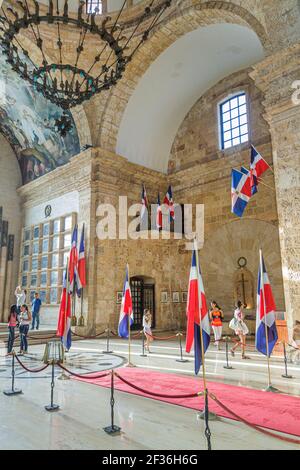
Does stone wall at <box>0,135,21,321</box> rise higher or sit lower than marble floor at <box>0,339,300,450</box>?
higher

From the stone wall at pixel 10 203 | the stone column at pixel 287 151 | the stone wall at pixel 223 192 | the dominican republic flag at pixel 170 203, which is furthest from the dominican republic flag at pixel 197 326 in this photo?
the stone wall at pixel 10 203

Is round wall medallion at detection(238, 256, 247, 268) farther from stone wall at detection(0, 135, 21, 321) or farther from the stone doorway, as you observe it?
stone wall at detection(0, 135, 21, 321)

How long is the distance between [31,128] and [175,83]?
23.9 ft

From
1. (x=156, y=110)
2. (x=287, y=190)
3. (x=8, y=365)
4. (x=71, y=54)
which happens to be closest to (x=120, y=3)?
(x=71, y=54)

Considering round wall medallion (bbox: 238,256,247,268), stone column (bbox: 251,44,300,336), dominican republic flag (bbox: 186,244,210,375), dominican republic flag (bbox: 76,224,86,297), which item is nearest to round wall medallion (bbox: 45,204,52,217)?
dominican republic flag (bbox: 76,224,86,297)

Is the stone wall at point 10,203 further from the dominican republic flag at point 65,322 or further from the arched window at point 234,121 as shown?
the dominican republic flag at point 65,322

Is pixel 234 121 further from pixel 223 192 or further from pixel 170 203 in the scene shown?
pixel 170 203

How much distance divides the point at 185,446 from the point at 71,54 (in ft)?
46.8

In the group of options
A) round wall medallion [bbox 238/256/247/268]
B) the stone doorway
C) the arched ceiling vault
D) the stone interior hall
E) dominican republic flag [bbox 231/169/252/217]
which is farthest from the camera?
the stone doorway

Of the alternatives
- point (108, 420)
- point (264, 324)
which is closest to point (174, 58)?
point (264, 324)

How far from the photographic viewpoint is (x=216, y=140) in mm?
15555

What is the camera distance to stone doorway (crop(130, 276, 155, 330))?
1557cm

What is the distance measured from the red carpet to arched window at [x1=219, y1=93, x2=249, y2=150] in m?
11.2

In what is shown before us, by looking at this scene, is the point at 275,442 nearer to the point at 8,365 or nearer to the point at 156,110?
the point at 8,365
